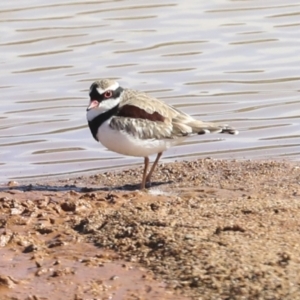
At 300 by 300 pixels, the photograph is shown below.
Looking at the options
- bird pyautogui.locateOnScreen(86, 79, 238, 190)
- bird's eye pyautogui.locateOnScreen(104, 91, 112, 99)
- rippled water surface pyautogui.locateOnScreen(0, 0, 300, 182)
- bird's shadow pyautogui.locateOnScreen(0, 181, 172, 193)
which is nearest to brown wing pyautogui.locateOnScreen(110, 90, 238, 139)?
bird pyautogui.locateOnScreen(86, 79, 238, 190)

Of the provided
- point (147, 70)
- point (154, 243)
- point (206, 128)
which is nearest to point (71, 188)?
point (206, 128)

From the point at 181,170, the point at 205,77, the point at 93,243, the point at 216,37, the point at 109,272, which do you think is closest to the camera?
the point at 109,272

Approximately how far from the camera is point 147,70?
11398 millimetres

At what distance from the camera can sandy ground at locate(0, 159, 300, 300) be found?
15.6ft

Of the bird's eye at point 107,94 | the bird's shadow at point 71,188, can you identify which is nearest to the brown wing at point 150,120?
the bird's eye at point 107,94

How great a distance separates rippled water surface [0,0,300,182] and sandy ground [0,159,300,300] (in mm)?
2089

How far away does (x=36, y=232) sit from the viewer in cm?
594

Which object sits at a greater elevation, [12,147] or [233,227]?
[233,227]

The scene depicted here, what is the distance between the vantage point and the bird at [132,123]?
7328mm

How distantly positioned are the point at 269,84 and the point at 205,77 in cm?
76

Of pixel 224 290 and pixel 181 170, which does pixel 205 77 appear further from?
pixel 224 290

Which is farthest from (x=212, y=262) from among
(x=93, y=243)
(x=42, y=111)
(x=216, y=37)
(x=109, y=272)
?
(x=216, y=37)

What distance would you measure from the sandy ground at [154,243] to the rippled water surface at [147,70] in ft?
6.85

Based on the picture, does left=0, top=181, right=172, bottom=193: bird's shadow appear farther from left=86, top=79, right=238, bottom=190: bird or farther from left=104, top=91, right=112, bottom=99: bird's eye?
left=104, top=91, right=112, bottom=99: bird's eye
